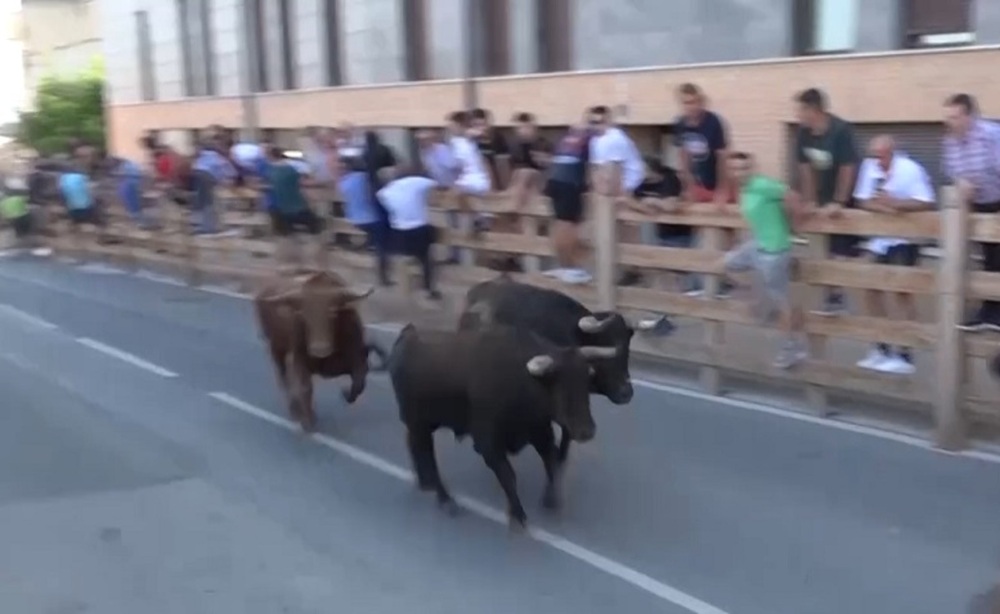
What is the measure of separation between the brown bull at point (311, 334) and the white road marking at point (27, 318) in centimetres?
720

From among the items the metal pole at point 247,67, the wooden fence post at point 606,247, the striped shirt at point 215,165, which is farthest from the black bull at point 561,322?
the metal pole at point 247,67

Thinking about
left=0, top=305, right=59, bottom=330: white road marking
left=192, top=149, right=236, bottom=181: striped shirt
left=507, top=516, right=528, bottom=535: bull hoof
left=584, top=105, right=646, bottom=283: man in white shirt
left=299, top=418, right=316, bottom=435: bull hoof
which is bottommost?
left=0, top=305, right=59, bottom=330: white road marking

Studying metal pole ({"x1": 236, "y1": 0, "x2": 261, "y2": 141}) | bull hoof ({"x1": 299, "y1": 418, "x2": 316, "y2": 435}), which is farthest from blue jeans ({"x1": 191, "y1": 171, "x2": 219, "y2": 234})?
metal pole ({"x1": 236, "y1": 0, "x2": 261, "y2": 141})

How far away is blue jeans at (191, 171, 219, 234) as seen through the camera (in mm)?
21102

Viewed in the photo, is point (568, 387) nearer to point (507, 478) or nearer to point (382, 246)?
point (507, 478)

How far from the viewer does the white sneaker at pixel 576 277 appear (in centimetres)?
1332

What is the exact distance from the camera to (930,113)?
1556 cm

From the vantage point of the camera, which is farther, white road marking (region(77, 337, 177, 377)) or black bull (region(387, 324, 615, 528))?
white road marking (region(77, 337, 177, 377))

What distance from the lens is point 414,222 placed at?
50.1 feet

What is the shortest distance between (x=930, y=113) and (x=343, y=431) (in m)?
7.64

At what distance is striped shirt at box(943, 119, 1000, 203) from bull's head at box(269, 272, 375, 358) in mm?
4518

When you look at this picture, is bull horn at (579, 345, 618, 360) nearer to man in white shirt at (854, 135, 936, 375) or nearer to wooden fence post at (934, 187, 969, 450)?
wooden fence post at (934, 187, 969, 450)

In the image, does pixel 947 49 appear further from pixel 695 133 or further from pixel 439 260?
pixel 439 260

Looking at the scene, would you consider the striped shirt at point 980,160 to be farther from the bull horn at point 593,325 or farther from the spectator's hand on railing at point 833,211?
the bull horn at point 593,325
